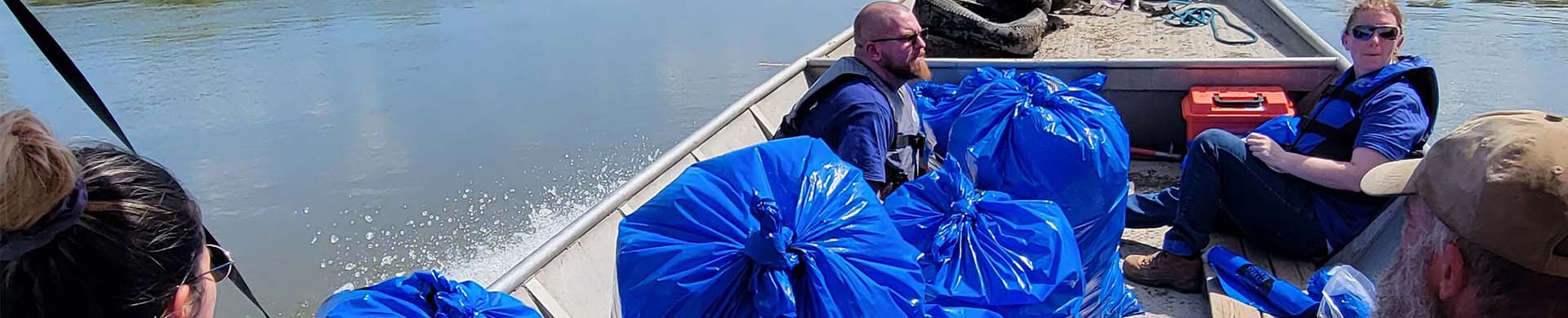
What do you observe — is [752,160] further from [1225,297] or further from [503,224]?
[503,224]

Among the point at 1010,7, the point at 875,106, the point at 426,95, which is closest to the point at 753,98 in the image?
the point at 875,106

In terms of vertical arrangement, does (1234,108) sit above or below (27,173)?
below

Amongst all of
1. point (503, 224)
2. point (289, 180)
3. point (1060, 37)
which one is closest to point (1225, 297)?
point (1060, 37)

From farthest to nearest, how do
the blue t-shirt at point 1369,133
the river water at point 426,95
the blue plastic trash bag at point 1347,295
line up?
the river water at point 426,95 → the blue t-shirt at point 1369,133 → the blue plastic trash bag at point 1347,295

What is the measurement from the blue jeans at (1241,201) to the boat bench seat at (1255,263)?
0.04 metres

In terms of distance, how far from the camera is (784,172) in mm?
1647

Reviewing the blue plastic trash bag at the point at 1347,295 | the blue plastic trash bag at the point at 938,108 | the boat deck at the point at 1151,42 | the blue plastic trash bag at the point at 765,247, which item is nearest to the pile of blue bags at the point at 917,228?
the blue plastic trash bag at the point at 765,247

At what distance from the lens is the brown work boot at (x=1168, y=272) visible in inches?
114

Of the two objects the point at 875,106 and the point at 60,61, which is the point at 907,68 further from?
the point at 60,61

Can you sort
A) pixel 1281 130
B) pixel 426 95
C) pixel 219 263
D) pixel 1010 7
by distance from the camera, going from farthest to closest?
pixel 426 95 → pixel 1010 7 → pixel 1281 130 → pixel 219 263

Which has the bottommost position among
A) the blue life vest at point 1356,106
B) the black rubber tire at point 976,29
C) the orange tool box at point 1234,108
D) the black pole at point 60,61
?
the black rubber tire at point 976,29

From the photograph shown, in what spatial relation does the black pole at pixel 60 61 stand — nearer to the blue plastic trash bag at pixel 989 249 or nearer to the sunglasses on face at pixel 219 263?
the sunglasses on face at pixel 219 263

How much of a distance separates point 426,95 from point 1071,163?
815 cm

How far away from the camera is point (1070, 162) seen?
242 cm
